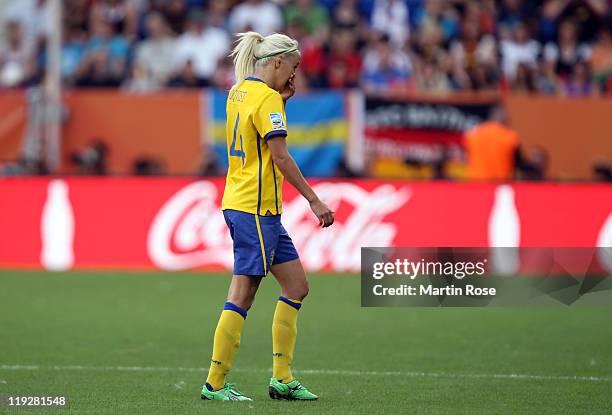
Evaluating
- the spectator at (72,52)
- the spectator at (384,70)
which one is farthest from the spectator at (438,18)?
the spectator at (72,52)

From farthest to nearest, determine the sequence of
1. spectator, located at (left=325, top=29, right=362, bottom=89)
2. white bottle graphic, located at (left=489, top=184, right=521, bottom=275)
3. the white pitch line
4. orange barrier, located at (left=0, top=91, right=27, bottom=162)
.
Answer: spectator, located at (left=325, top=29, right=362, bottom=89) < orange barrier, located at (left=0, top=91, right=27, bottom=162) < white bottle graphic, located at (left=489, top=184, right=521, bottom=275) < the white pitch line

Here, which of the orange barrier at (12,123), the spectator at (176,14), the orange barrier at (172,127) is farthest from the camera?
the spectator at (176,14)

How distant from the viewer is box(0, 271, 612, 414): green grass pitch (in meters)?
7.92

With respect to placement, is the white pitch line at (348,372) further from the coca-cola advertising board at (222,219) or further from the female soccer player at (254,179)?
the coca-cola advertising board at (222,219)

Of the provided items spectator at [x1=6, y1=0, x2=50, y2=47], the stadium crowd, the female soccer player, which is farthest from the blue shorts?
spectator at [x1=6, y1=0, x2=50, y2=47]

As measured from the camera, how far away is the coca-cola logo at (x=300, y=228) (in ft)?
55.3

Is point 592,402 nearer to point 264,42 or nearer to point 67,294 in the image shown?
point 264,42

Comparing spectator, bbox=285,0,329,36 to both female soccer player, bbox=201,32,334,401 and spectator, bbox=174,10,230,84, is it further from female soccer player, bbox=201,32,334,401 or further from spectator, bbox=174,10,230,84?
female soccer player, bbox=201,32,334,401

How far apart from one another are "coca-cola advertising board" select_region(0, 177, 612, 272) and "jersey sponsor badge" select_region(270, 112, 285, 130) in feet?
29.9

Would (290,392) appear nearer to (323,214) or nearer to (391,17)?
(323,214)

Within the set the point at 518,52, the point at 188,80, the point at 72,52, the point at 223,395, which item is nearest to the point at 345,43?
the point at 188,80

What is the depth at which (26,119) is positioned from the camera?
19.3 meters

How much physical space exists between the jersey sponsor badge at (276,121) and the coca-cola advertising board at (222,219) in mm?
9126

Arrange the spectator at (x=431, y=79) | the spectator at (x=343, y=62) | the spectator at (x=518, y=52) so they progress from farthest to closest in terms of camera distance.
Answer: the spectator at (x=518, y=52) → the spectator at (x=431, y=79) → the spectator at (x=343, y=62)
